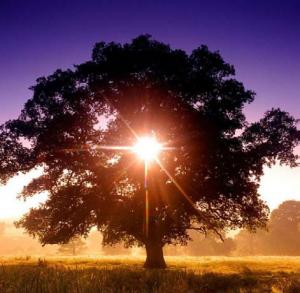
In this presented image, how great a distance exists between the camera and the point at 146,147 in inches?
951

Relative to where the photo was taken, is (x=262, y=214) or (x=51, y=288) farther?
(x=262, y=214)

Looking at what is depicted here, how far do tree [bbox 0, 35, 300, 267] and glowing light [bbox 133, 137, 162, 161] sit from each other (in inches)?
16.5

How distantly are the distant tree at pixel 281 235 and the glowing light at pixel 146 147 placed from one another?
7108 centimetres

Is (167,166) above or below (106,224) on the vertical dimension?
above

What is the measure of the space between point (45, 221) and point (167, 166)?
847 centimetres

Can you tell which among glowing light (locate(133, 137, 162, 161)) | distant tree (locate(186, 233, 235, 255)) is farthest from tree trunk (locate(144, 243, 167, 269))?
distant tree (locate(186, 233, 235, 255))

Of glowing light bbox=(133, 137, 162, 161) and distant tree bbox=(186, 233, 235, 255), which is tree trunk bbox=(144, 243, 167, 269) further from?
distant tree bbox=(186, 233, 235, 255)

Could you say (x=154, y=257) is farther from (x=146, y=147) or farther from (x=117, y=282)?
(x=117, y=282)

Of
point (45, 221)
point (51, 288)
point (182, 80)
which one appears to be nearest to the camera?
point (51, 288)

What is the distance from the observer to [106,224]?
25.1m

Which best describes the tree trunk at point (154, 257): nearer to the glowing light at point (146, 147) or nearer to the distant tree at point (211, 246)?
the glowing light at point (146, 147)

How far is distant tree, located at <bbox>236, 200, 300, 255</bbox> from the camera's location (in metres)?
89.0

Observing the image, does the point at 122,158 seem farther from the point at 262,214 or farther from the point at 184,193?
the point at 262,214

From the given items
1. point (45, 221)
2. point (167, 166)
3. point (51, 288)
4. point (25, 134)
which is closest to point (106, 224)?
point (45, 221)
